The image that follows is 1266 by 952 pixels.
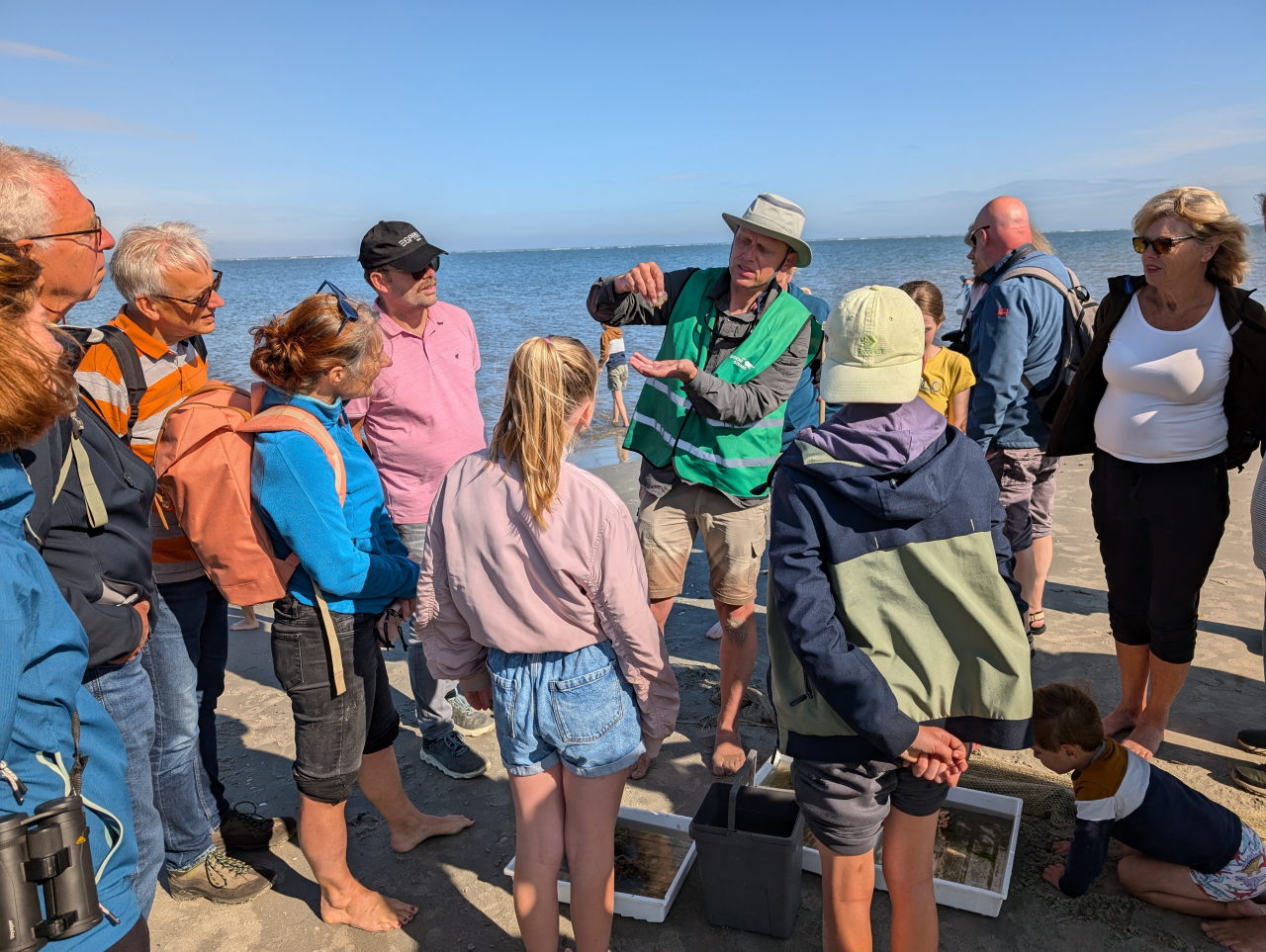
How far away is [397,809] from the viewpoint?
326 centimetres

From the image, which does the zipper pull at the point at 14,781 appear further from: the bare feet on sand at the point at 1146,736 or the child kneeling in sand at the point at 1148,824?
the bare feet on sand at the point at 1146,736

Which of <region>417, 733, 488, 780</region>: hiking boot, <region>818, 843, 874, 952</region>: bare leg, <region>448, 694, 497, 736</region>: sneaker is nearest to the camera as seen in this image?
<region>818, 843, 874, 952</region>: bare leg

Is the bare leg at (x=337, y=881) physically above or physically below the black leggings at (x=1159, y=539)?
below

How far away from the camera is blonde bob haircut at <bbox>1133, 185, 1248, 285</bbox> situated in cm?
309

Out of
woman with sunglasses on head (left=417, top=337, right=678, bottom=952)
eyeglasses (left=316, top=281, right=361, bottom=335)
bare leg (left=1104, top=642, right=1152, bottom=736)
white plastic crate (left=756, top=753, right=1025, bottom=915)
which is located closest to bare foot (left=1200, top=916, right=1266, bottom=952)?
white plastic crate (left=756, top=753, right=1025, bottom=915)

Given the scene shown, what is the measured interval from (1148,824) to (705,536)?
1811 mm

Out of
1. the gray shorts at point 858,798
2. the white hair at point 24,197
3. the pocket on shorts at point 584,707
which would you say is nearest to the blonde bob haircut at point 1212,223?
A: the gray shorts at point 858,798

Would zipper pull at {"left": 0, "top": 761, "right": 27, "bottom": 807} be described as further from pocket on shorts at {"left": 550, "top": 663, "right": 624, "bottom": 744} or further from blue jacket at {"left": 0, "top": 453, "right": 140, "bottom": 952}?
pocket on shorts at {"left": 550, "top": 663, "right": 624, "bottom": 744}

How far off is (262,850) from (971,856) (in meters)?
2.64

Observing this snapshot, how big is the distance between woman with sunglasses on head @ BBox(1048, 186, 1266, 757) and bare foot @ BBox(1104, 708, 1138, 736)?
0.10 m

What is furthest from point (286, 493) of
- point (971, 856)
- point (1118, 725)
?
point (1118, 725)

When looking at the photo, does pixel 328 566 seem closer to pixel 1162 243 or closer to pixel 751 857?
pixel 751 857

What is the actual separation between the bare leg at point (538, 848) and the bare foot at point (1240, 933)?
2.03m

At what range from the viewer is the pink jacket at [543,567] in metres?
2.23
